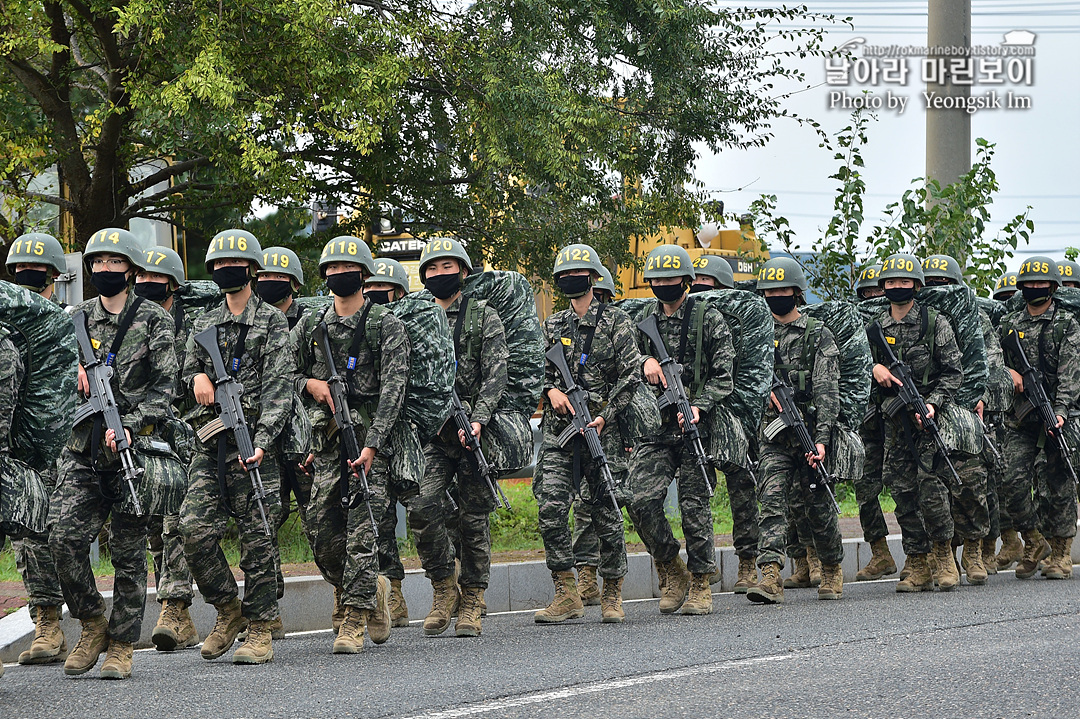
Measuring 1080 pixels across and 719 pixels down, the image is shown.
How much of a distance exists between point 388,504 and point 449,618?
1041 mm

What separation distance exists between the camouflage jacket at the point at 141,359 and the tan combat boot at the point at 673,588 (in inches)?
143

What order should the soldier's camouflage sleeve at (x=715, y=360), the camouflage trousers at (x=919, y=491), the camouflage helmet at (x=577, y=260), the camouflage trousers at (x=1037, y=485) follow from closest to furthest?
the camouflage helmet at (x=577, y=260) → the soldier's camouflage sleeve at (x=715, y=360) → the camouflage trousers at (x=919, y=491) → the camouflage trousers at (x=1037, y=485)

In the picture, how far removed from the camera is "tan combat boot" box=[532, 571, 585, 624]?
8508 millimetres

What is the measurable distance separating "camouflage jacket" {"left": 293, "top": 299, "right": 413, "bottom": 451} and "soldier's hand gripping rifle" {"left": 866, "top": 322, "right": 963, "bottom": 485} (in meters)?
4.23

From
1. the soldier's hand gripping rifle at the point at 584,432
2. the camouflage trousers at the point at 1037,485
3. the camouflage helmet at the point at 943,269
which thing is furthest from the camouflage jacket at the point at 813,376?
the camouflage trousers at the point at 1037,485

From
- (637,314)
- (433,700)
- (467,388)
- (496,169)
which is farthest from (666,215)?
(433,700)

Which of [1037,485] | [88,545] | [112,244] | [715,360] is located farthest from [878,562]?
[112,244]

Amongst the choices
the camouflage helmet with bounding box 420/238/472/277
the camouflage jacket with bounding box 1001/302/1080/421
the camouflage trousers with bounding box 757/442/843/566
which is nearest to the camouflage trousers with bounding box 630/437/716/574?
the camouflage trousers with bounding box 757/442/843/566

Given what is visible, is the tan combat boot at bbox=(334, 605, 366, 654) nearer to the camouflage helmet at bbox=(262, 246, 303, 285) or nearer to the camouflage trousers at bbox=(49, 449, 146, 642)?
→ the camouflage trousers at bbox=(49, 449, 146, 642)

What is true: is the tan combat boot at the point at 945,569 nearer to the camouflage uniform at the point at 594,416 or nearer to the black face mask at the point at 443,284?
the camouflage uniform at the point at 594,416

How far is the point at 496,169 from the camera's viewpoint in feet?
40.5

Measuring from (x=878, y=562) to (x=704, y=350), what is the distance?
291 centimetres

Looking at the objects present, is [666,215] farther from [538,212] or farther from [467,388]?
[467,388]

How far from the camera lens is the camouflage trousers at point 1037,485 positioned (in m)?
10.9
